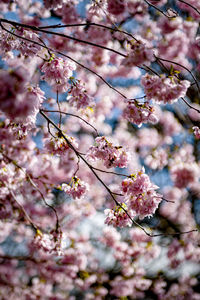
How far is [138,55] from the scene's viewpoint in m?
1.68

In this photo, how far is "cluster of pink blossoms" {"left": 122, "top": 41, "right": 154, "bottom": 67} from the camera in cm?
167

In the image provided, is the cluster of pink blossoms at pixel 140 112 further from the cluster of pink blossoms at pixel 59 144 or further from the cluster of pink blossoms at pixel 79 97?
the cluster of pink blossoms at pixel 59 144

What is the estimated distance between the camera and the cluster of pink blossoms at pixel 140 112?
212 centimetres

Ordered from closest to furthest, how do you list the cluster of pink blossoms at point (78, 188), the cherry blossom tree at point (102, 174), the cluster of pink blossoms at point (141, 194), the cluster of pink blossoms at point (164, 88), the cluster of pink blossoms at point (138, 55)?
1. the cluster of pink blossoms at point (138, 55)
2. the cluster of pink blossoms at point (164, 88)
3. the cluster of pink blossoms at point (141, 194)
4. the cluster of pink blossoms at point (78, 188)
5. the cherry blossom tree at point (102, 174)

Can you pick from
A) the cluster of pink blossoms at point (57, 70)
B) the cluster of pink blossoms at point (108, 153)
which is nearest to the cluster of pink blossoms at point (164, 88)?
the cluster of pink blossoms at point (108, 153)

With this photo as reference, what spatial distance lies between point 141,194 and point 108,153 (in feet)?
1.50

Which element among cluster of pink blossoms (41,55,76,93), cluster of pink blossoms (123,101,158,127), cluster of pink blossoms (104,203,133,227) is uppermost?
cluster of pink blossoms (41,55,76,93)

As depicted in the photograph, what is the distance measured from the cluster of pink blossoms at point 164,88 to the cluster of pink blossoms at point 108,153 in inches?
21.1

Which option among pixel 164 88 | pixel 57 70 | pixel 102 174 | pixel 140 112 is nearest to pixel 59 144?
pixel 57 70

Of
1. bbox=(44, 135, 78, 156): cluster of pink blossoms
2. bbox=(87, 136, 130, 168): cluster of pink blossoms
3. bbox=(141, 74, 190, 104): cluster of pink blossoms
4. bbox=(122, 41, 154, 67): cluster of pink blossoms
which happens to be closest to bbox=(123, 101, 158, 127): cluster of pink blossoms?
bbox=(141, 74, 190, 104): cluster of pink blossoms

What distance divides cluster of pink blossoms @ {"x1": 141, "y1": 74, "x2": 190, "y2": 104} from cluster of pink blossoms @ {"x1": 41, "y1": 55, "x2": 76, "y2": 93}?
67cm

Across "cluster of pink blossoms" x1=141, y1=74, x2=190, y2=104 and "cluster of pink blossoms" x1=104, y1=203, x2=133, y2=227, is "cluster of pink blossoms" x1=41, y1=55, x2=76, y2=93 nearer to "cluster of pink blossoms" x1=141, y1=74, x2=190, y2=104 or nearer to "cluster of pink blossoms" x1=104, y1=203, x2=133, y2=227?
"cluster of pink blossoms" x1=141, y1=74, x2=190, y2=104

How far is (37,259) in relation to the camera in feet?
20.4

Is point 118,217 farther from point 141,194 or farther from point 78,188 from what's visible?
point 78,188
